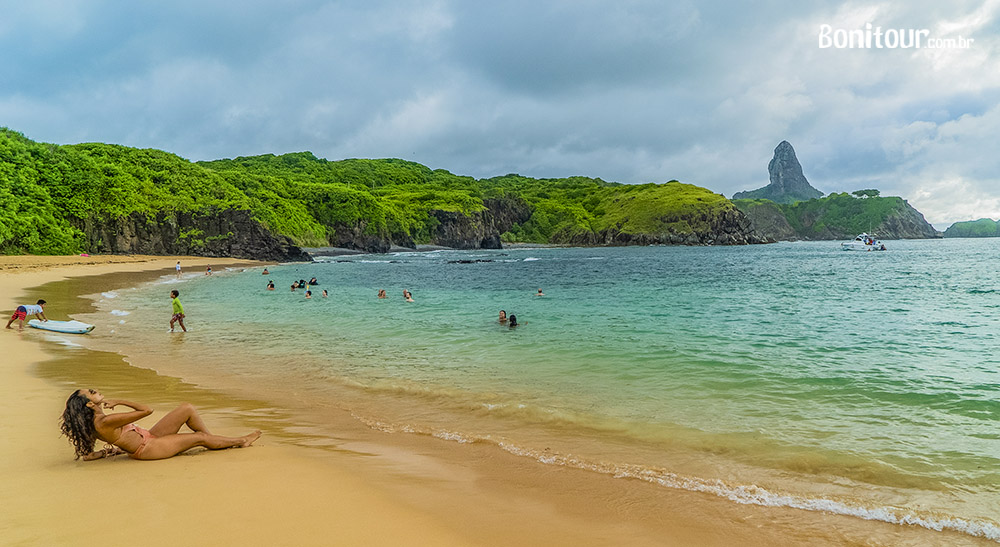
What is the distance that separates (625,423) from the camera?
9.12 meters

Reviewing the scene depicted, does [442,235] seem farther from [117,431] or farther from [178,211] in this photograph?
[117,431]

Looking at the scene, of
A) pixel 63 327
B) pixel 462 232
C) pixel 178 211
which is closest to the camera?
pixel 63 327

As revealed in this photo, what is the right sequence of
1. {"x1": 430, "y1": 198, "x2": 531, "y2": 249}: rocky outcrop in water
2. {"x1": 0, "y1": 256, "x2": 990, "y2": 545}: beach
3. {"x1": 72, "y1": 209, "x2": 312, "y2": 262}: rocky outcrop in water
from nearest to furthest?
{"x1": 0, "y1": 256, "x2": 990, "y2": 545}: beach
{"x1": 72, "y1": 209, "x2": 312, "y2": 262}: rocky outcrop in water
{"x1": 430, "y1": 198, "x2": 531, "y2": 249}: rocky outcrop in water

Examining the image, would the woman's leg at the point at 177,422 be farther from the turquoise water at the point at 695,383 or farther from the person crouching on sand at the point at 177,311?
the person crouching on sand at the point at 177,311

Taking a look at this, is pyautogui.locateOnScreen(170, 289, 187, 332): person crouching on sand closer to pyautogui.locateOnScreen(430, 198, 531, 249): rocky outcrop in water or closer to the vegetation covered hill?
the vegetation covered hill

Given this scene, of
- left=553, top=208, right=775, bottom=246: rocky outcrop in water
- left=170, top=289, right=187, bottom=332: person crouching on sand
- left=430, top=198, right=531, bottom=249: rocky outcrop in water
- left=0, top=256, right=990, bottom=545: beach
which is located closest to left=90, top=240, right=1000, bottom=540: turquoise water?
left=0, top=256, right=990, bottom=545: beach

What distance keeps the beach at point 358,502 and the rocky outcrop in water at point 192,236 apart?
3602 inches

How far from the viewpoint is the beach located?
15.0ft

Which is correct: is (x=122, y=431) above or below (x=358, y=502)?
above

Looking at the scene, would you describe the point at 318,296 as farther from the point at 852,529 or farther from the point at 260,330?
the point at 852,529

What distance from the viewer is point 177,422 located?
21.3 feet

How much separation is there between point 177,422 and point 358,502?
3.01 metres

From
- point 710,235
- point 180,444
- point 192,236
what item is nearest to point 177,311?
point 180,444

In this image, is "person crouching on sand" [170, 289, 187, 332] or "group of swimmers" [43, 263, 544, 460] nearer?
"group of swimmers" [43, 263, 544, 460]
